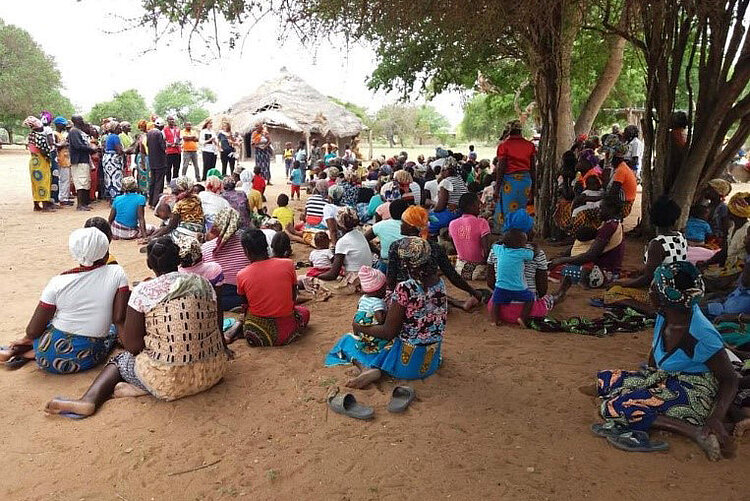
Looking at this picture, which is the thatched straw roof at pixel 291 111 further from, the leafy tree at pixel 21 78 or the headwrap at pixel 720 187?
the headwrap at pixel 720 187

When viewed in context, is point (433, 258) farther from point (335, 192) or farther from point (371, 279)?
point (335, 192)

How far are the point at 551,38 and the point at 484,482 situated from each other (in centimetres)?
644

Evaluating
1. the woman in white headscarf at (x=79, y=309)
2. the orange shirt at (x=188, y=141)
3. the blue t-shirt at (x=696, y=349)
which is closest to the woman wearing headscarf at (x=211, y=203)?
the woman in white headscarf at (x=79, y=309)

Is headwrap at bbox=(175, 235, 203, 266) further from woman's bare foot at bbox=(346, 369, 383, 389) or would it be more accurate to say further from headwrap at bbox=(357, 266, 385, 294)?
woman's bare foot at bbox=(346, 369, 383, 389)

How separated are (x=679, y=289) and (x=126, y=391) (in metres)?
3.32

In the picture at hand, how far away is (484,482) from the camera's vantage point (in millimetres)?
2684

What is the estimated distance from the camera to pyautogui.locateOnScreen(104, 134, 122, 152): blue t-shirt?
10.9 metres

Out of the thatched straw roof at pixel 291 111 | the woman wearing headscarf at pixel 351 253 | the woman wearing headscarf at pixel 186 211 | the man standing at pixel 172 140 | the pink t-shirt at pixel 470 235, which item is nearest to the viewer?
the woman wearing headscarf at pixel 351 253

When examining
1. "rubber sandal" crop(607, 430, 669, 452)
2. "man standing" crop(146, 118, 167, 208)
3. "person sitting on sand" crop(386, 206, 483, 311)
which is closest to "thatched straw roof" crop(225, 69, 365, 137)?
"man standing" crop(146, 118, 167, 208)

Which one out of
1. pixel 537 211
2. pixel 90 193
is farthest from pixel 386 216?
pixel 90 193

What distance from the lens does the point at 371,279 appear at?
376cm

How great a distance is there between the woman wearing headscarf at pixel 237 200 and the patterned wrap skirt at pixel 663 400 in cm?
549

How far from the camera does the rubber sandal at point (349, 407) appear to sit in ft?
10.8

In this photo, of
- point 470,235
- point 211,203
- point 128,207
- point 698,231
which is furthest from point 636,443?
point 128,207
